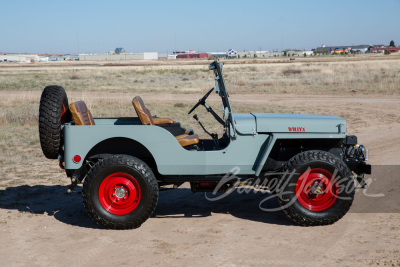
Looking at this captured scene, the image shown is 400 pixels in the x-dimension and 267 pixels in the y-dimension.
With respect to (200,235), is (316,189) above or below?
above

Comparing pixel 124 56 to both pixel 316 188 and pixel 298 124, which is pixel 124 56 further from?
pixel 316 188

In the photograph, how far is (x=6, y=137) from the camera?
13562 mm

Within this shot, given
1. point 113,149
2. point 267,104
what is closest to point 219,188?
point 113,149

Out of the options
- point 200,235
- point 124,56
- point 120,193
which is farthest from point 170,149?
point 124,56

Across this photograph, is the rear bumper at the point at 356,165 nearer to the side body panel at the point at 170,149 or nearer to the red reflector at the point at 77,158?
the side body panel at the point at 170,149

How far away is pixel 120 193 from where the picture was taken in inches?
242

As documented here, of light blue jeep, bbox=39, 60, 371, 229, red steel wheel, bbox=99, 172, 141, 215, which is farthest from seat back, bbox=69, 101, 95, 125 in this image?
red steel wheel, bbox=99, 172, 141, 215

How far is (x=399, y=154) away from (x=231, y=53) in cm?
12659

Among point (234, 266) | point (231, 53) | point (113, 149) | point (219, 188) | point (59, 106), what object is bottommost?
point (234, 266)

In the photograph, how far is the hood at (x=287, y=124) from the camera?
6191 millimetres

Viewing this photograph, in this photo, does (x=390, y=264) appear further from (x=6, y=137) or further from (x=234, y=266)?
(x=6, y=137)

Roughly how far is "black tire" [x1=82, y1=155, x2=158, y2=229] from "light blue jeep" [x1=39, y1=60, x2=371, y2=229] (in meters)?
0.01

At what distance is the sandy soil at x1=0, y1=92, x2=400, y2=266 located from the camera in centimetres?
515

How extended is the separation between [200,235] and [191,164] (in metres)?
0.89
